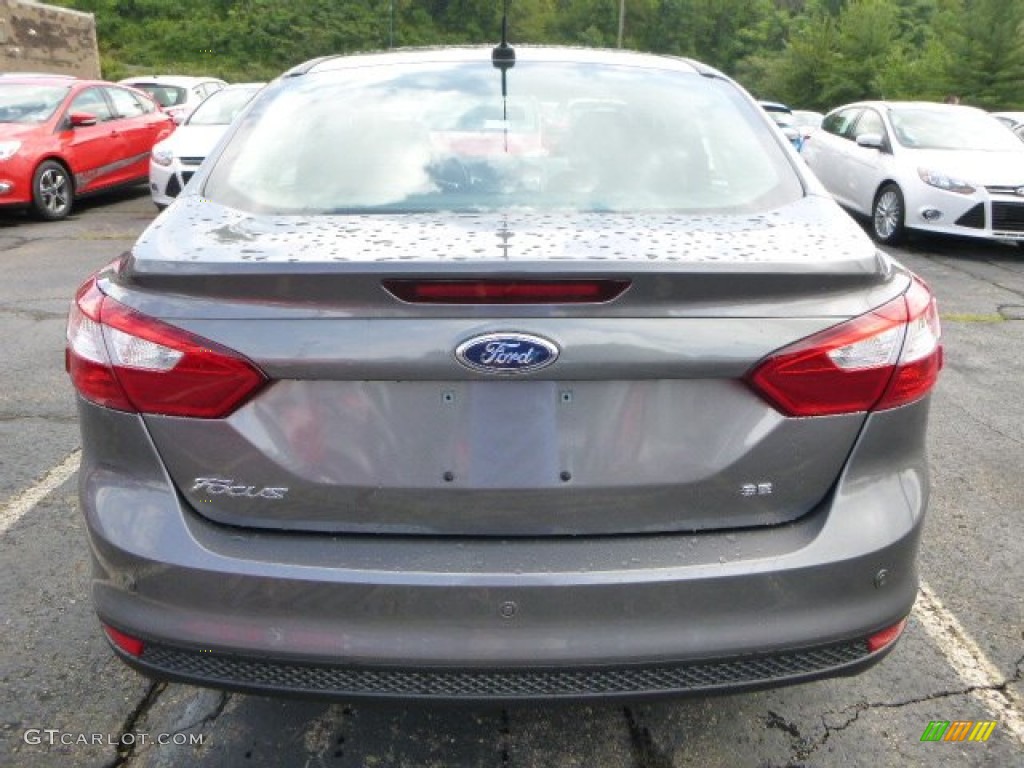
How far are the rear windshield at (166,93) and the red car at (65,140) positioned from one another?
476 cm

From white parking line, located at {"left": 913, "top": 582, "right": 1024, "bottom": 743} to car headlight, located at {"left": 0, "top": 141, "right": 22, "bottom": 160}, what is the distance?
33.6ft

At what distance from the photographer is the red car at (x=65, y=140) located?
10.3 meters

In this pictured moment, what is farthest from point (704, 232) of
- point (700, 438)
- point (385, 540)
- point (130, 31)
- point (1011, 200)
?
point (130, 31)

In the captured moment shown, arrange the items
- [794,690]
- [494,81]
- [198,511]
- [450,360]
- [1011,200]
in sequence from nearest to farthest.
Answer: [450,360], [198,511], [794,690], [494,81], [1011,200]

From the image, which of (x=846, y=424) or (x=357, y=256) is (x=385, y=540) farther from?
(x=846, y=424)

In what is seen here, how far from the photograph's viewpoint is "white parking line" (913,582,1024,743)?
8.22 feet

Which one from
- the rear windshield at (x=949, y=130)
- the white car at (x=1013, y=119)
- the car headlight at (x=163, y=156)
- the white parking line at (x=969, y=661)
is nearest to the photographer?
the white parking line at (x=969, y=661)

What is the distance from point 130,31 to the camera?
65188 millimetres

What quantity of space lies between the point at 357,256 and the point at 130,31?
2861 inches

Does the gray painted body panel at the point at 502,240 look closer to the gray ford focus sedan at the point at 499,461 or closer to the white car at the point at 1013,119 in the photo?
the gray ford focus sedan at the point at 499,461

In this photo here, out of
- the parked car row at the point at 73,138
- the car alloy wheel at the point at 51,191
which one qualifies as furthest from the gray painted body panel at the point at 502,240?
the car alloy wheel at the point at 51,191

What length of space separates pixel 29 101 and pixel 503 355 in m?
11.5

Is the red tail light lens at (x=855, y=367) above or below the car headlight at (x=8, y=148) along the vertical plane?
above

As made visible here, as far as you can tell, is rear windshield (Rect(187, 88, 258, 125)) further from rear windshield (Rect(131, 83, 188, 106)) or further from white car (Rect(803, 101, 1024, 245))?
white car (Rect(803, 101, 1024, 245))
